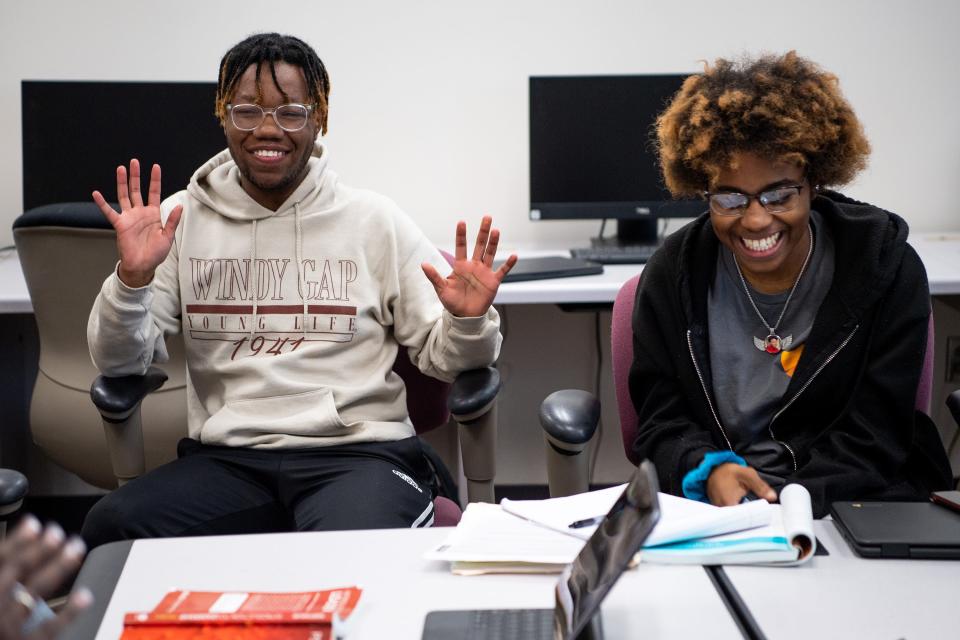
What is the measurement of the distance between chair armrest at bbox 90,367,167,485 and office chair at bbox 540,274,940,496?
683mm

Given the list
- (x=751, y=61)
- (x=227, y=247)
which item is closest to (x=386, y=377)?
(x=227, y=247)

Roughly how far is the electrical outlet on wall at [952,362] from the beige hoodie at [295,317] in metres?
1.84

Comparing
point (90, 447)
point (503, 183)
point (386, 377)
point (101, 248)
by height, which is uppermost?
point (503, 183)

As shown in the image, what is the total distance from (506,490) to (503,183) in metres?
0.94

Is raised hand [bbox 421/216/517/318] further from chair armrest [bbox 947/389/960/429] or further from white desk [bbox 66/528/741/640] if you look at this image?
chair armrest [bbox 947/389/960/429]

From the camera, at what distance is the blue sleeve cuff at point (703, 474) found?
4.75ft

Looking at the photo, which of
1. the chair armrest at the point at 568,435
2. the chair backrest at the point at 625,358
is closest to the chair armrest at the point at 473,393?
the chair armrest at the point at 568,435

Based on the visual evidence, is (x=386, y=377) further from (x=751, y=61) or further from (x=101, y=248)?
(x=751, y=61)

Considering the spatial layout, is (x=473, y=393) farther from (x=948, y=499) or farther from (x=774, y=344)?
(x=948, y=499)

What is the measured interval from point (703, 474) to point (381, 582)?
57 centimetres

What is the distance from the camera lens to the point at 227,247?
184 cm

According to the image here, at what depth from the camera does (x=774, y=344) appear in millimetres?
1593

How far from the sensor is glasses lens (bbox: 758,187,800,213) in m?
1.51

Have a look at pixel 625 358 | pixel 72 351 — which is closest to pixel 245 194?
pixel 72 351
